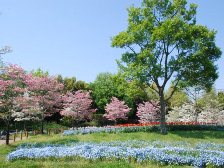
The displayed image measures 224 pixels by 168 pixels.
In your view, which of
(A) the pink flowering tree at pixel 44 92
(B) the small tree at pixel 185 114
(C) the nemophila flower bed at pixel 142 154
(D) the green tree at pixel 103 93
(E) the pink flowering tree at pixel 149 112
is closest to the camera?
(C) the nemophila flower bed at pixel 142 154

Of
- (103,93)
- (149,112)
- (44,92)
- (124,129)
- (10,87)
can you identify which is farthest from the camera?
(103,93)

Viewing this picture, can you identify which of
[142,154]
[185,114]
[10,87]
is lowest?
[142,154]

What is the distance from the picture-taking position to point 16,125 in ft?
133

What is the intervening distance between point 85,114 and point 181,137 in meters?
14.8

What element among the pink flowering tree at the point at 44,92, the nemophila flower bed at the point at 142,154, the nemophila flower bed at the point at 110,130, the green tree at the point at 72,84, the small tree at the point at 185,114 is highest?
the green tree at the point at 72,84

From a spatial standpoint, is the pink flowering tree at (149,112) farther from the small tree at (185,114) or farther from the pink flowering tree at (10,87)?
the pink flowering tree at (10,87)

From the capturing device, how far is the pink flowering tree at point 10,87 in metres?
23.5

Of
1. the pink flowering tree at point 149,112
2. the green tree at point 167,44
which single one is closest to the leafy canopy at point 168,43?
the green tree at point 167,44

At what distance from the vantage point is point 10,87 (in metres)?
23.7

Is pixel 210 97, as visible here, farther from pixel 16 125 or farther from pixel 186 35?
pixel 16 125

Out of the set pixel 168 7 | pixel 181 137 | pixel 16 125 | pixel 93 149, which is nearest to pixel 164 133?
pixel 181 137

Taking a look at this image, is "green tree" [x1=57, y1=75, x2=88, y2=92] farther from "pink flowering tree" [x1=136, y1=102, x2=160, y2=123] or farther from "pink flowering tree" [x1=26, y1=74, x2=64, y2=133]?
"pink flowering tree" [x1=26, y1=74, x2=64, y2=133]

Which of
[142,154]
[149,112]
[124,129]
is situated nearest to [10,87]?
[124,129]

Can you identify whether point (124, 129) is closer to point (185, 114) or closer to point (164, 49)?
point (164, 49)
